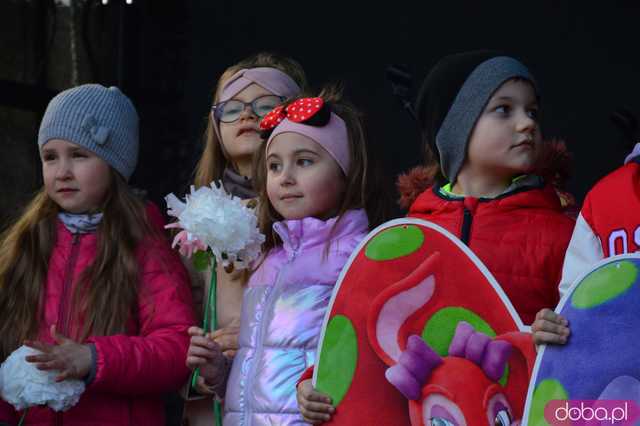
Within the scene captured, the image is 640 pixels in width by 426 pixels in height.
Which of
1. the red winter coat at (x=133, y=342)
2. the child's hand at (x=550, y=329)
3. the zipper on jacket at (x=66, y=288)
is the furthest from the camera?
the zipper on jacket at (x=66, y=288)

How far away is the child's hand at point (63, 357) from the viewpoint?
10.5 feet

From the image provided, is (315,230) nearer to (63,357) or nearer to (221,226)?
(221,226)

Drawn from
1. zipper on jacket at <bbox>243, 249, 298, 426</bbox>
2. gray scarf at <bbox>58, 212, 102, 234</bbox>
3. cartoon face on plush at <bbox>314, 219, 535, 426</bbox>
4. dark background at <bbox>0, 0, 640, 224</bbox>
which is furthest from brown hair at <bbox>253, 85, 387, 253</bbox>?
dark background at <bbox>0, 0, 640, 224</bbox>

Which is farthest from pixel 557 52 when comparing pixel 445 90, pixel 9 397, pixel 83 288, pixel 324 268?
pixel 9 397

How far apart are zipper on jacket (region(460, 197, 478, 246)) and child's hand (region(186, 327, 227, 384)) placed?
0.79 meters

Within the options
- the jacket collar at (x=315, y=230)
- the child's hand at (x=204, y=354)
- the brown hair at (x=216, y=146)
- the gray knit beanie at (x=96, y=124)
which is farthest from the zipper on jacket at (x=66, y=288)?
the jacket collar at (x=315, y=230)

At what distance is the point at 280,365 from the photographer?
3143mm

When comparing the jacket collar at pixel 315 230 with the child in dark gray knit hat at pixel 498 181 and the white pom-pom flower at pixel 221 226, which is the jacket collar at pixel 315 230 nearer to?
the white pom-pom flower at pixel 221 226

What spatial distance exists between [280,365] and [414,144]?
6.04 ft

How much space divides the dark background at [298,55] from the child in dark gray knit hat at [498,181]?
51.7 inches

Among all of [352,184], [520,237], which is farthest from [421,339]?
[352,184]

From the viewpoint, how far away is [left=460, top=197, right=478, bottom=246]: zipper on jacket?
9.72ft

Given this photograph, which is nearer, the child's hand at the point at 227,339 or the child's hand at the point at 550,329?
the child's hand at the point at 550,329

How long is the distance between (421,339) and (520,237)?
528mm
